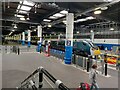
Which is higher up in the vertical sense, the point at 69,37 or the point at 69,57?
the point at 69,37

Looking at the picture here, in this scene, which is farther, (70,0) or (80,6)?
(80,6)

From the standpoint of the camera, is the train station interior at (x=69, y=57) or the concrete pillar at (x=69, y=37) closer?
the train station interior at (x=69, y=57)

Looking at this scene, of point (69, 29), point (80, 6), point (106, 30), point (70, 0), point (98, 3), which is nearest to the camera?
point (70, 0)

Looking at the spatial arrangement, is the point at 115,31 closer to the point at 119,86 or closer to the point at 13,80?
the point at 119,86

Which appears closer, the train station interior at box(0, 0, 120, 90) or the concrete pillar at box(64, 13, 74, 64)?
the train station interior at box(0, 0, 120, 90)

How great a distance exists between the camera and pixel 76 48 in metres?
19.3

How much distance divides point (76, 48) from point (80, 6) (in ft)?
28.7

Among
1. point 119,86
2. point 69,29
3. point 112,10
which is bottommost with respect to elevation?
point 119,86

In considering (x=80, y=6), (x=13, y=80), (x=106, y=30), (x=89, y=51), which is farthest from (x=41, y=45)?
(x=13, y=80)

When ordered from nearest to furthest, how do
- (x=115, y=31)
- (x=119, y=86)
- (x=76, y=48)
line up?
1. (x=119, y=86)
2. (x=76, y=48)
3. (x=115, y=31)

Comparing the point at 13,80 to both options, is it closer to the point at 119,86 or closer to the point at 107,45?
the point at 119,86

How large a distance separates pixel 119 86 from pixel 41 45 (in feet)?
60.3

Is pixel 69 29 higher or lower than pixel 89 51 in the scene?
higher

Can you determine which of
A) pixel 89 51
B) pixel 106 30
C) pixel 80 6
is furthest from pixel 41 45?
pixel 80 6
